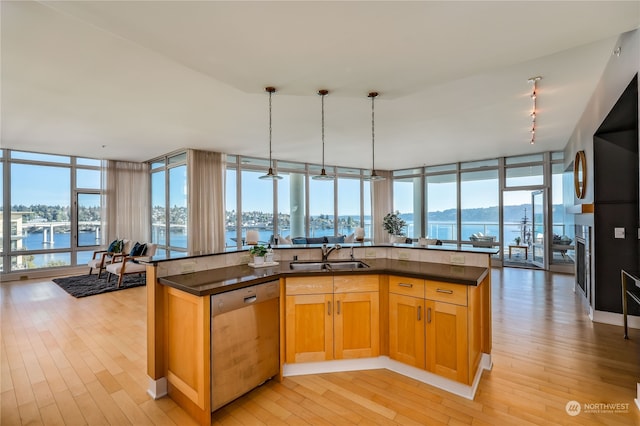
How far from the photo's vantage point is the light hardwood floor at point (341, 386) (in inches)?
80.8

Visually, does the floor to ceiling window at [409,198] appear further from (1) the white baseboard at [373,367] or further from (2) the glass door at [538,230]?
(1) the white baseboard at [373,367]

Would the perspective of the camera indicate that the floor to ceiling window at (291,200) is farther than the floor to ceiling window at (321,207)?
No

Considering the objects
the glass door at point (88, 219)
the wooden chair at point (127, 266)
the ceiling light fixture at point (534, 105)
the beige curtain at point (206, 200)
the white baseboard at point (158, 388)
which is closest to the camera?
the white baseboard at point (158, 388)

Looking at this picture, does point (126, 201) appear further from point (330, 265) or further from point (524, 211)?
point (524, 211)

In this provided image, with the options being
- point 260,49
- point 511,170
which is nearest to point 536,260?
point 511,170

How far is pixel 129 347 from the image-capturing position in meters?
3.15

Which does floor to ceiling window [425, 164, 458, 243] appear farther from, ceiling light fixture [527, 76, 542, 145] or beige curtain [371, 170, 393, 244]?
ceiling light fixture [527, 76, 542, 145]

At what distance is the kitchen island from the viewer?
2170mm

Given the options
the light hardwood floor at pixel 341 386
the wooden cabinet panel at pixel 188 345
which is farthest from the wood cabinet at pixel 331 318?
the wooden cabinet panel at pixel 188 345

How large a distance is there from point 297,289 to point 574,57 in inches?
134

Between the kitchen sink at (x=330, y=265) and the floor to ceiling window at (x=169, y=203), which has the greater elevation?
the floor to ceiling window at (x=169, y=203)

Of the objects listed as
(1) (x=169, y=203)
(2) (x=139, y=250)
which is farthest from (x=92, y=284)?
(1) (x=169, y=203)

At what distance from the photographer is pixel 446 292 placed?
231 cm

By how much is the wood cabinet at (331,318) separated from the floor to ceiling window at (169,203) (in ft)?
17.4
